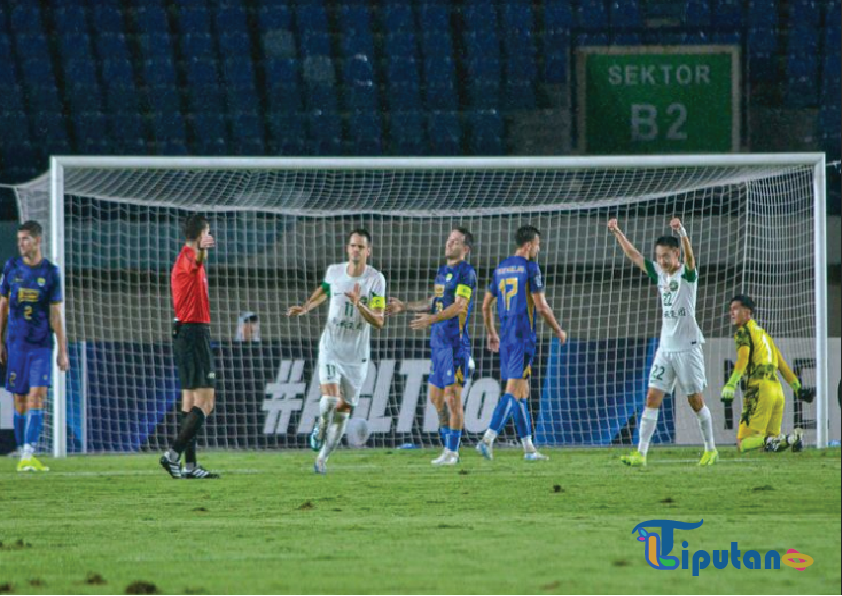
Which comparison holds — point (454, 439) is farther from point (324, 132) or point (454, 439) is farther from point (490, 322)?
point (324, 132)

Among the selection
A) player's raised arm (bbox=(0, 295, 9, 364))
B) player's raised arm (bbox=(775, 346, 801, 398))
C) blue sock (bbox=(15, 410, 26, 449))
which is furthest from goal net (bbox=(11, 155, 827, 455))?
player's raised arm (bbox=(0, 295, 9, 364))

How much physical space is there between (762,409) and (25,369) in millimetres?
5319

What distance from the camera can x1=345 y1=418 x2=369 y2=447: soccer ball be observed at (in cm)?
1018

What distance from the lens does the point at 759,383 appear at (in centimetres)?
928

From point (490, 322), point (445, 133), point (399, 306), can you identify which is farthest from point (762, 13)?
point (399, 306)

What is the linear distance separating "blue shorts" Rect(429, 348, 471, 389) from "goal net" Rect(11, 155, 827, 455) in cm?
185

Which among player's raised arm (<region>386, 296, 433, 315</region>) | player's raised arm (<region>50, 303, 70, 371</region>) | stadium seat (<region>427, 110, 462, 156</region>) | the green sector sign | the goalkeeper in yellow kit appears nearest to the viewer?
player's raised arm (<region>386, 296, 433, 315</region>)

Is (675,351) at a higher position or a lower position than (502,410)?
higher

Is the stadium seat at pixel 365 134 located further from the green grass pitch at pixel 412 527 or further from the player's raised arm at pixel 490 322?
the green grass pitch at pixel 412 527

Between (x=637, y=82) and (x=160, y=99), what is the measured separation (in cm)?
560

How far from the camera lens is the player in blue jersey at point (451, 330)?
808 centimetres

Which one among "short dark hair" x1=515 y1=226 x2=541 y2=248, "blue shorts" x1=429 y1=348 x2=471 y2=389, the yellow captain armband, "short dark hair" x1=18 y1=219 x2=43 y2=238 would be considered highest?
"short dark hair" x1=18 y1=219 x2=43 y2=238

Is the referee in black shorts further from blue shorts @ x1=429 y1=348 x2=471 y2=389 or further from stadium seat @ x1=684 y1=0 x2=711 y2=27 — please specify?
stadium seat @ x1=684 y1=0 x2=711 y2=27

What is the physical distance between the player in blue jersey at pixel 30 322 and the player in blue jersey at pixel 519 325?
297 centimetres
